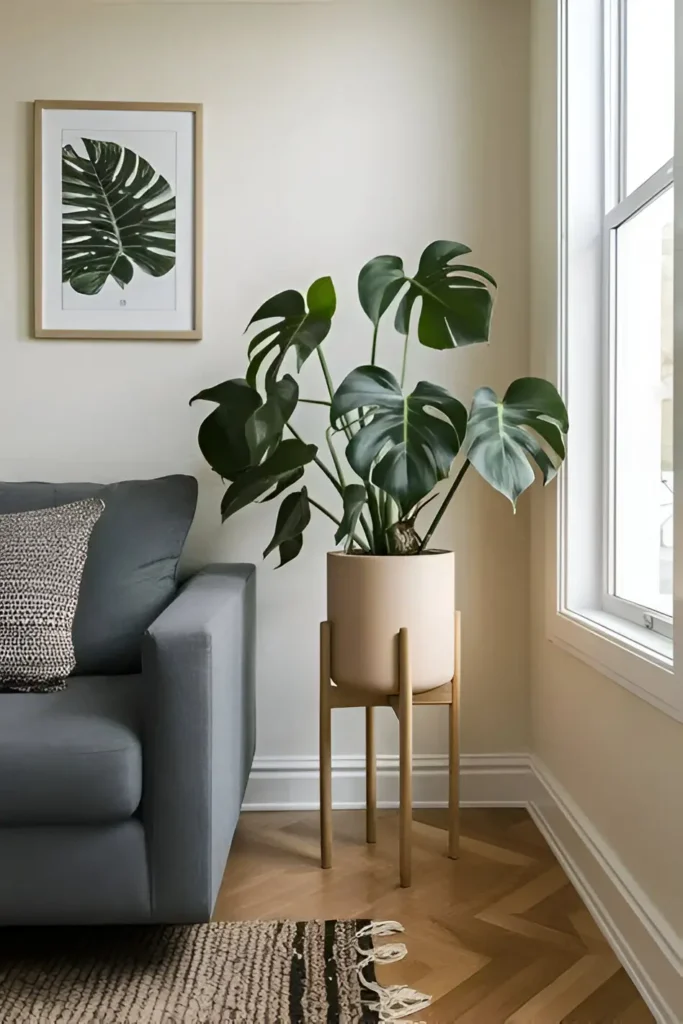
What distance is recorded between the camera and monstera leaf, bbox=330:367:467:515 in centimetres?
167

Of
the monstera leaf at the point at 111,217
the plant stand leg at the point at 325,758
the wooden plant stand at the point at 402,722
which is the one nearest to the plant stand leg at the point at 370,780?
the wooden plant stand at the point at 402,722

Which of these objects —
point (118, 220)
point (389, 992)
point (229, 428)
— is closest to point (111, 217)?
point (118, 220)

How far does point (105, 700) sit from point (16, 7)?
2063 millimetres

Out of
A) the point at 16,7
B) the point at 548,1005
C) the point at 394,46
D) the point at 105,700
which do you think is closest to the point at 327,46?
the point at 394,46

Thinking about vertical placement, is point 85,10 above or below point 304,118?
above

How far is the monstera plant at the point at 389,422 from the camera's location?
Result: 171cm

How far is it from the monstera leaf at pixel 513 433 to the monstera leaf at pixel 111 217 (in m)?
1.12

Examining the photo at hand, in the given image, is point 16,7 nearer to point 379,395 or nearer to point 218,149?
point 218,149

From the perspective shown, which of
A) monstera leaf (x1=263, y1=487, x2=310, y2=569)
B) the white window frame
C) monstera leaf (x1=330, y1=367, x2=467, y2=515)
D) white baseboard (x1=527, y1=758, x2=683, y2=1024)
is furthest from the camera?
the white window frame

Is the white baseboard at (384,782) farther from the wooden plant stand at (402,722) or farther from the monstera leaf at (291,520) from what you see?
the monstera leaf at (291,520)

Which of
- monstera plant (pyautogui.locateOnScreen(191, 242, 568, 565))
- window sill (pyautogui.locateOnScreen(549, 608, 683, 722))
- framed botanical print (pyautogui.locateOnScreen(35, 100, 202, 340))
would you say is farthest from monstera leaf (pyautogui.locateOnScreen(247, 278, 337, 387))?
window sill (pyautogui.locateOnScreen(549, 608, 683, 722))

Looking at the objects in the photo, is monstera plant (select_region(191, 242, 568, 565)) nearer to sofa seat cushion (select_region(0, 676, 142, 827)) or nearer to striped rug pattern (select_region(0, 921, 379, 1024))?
sofa seat cushion (select_region(0, 676, 142, 827))

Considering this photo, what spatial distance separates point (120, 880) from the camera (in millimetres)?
1456

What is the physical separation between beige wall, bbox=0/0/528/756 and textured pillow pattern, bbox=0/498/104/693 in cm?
59
